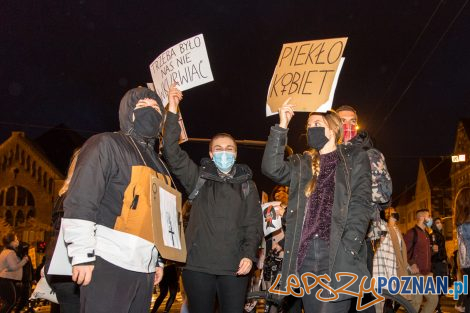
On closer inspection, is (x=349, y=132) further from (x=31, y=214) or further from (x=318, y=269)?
(x=31, y=214)

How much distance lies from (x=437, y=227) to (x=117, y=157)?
1325 cm

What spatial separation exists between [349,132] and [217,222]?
1615mm

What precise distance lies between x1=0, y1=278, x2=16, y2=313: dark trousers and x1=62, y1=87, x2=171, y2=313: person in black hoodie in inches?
350

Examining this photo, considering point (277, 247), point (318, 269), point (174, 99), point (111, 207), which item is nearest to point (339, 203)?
point (318, 269)

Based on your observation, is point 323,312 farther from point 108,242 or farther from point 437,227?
point 437,227

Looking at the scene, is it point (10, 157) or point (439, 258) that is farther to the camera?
point (10, 157)

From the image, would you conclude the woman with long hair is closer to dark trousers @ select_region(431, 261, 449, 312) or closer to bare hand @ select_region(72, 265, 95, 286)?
bare hand @ select_region(72, 265, 95, 286)

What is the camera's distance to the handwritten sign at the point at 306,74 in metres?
6.32

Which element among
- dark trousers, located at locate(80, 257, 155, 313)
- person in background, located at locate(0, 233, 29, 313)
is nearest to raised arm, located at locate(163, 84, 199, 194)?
dark trousers, located at locate(80, 257, 155, 313)

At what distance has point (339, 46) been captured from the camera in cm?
663

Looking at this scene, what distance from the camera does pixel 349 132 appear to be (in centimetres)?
627

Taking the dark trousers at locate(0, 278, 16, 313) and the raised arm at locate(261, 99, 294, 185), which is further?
the dark trousers at locate(0, 278, 16, 313)

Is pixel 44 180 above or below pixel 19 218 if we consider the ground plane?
above

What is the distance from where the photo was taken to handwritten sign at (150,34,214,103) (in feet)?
25.6
